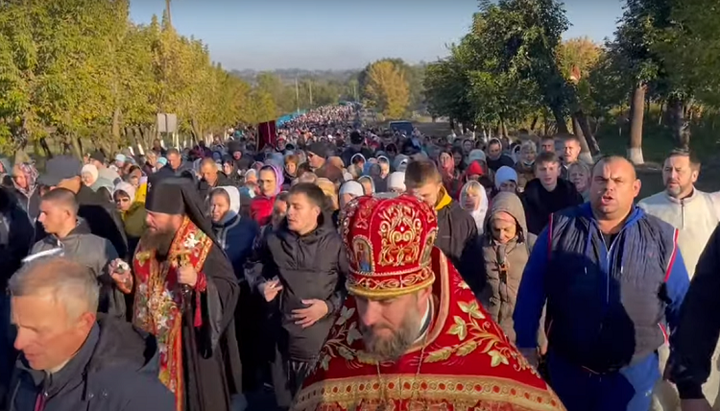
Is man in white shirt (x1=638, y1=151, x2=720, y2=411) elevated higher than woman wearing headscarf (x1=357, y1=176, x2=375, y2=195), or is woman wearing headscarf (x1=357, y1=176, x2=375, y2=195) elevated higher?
man in white shirt (x1=638, y1=151, x2=720, y2=411)

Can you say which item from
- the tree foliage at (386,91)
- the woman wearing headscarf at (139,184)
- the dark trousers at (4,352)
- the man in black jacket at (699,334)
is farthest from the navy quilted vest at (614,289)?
the tree foliage at (386,91)

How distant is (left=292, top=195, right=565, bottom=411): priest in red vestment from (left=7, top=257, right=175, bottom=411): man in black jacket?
641 mm

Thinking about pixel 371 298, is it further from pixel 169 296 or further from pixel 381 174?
pixel 381 174

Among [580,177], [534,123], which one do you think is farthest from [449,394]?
[534,123]

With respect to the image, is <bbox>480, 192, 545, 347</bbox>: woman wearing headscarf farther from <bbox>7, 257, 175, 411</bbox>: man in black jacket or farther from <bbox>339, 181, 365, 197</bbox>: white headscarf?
<bbox>7, 257, 175, 411</bbox>: man in black jacket

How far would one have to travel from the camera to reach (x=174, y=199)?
519 centimetres

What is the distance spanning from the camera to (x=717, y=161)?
3212 centimetres

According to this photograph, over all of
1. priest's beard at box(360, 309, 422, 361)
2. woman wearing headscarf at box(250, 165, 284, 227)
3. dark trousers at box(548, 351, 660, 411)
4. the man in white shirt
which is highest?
priest's beard at box(360, 309, 422, 361)

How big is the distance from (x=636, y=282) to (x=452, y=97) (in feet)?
144

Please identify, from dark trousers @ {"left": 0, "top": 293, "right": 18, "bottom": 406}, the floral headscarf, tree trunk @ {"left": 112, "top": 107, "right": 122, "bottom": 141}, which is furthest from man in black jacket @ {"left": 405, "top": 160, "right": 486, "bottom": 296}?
tree trunk @ {"left": 112, "top": 107, "right": 122, "bottom": 141}

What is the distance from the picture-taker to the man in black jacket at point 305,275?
6.04 meters

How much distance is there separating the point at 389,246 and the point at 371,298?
176 mm

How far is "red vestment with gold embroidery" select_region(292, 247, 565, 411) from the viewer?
2795 millimetres

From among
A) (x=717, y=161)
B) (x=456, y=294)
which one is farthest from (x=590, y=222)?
(x=717, y=161)
